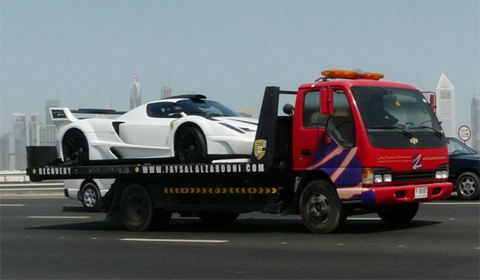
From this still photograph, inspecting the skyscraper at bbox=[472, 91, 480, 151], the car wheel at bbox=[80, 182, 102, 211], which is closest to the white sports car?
the car wheel at bbox=[80, 182, 102, 211]

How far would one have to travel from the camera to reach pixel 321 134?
12883mm

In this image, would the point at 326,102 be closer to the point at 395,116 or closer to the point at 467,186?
the point at 395,116

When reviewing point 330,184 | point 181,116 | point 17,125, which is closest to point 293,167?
point 330,184

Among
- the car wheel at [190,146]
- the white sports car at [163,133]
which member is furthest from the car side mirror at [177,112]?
the car wheel at [190,146]

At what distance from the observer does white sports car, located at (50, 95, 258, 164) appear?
13.8 metres

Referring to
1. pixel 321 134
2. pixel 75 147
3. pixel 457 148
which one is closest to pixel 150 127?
pixel 75 147

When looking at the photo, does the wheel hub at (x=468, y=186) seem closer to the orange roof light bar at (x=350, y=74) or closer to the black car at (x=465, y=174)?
the black car at (x=465, y=174)

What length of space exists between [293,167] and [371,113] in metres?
1.45

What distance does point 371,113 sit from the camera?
12.8 m

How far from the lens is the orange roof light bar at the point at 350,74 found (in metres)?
13.2

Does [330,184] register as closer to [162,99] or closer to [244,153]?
[244,153]

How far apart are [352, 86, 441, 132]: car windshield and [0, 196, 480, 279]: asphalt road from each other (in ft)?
5.15

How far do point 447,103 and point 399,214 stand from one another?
1178 centimetres

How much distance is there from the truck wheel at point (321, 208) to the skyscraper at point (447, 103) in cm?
950
